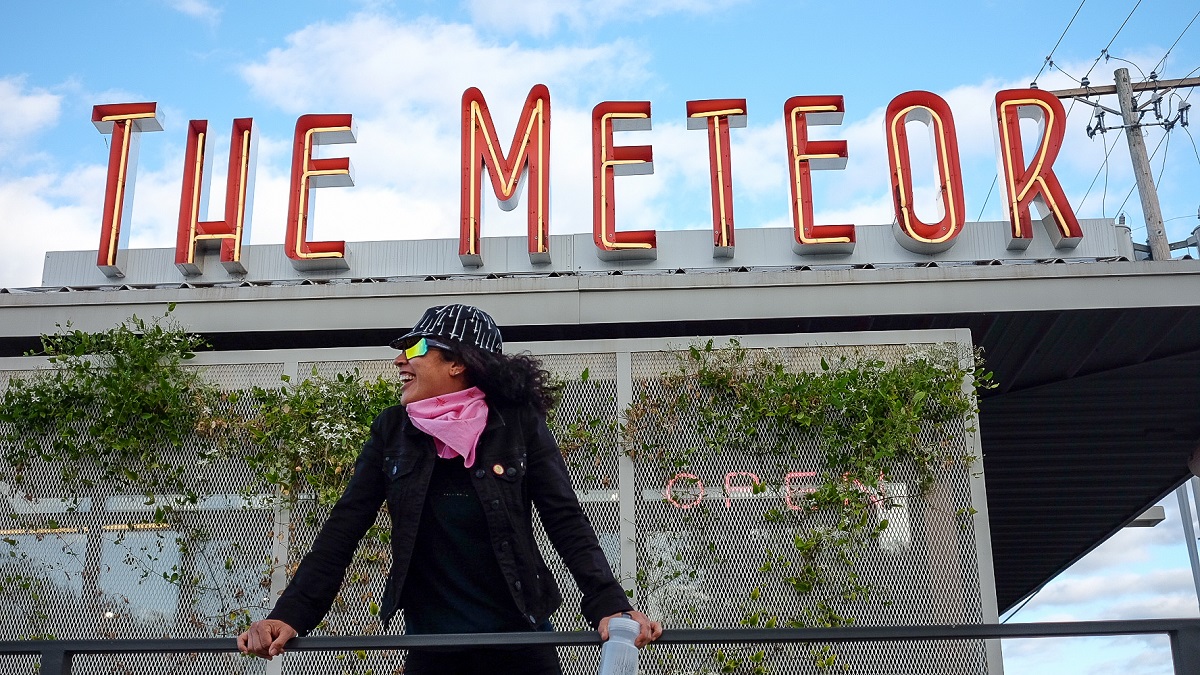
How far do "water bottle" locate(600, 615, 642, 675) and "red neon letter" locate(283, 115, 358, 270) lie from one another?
862cm

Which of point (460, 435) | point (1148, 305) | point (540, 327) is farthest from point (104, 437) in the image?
point (1148, 305)

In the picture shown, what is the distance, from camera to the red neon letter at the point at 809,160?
10.4 m

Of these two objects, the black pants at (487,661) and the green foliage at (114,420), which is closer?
the black pants at (487,661)

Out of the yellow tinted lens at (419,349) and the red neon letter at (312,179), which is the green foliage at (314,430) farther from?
the red neon letter at (312,179)

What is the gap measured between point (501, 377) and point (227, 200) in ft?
29.0

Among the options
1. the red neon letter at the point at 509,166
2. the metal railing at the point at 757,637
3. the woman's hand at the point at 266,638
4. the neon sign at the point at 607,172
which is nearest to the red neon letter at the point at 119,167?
the neon sign at the point at 607,172

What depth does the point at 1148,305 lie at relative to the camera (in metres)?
7.62

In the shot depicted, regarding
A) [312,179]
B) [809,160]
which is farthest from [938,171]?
[312,179]

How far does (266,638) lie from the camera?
8.97 ft

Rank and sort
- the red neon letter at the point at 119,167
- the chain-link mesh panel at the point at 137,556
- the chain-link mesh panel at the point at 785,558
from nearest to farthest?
the chain-link mesh panel at the point at 785,558, the chain-link mesh panel at the point at 137,556, the red neon letter at the point at 119,167

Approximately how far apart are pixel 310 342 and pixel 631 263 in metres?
3.96

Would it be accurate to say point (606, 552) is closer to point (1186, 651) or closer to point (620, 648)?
point (620, 648)

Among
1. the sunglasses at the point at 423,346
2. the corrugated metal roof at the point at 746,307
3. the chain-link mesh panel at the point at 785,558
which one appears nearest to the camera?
the sunglasses at the point at 423,346

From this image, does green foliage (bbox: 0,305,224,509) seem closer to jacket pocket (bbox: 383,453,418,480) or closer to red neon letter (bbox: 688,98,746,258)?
jacket pocket (bbox: 383,453,418,480)
